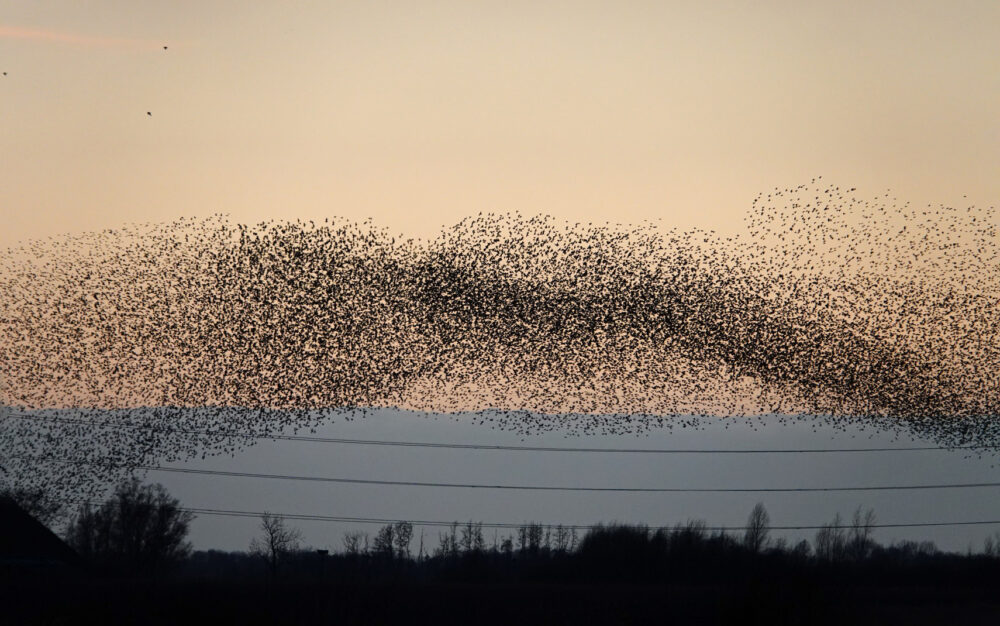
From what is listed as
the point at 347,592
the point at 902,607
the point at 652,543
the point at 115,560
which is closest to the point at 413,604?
the point at 347,592

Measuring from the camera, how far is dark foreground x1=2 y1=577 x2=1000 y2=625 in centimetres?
4372

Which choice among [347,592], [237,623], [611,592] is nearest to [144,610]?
[237,623]

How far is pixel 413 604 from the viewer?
47.2m

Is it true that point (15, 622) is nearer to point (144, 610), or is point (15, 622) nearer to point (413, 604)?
point (144, 610)

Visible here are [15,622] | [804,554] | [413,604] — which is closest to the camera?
[15,622]

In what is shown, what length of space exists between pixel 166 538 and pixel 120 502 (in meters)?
4.02

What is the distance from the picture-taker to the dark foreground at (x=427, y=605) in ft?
143

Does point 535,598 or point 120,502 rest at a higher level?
point 120,502

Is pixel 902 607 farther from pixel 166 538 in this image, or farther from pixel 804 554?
pixel 166 538

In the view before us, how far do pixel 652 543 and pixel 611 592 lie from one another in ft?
61.9

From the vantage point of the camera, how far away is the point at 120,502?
82000mm

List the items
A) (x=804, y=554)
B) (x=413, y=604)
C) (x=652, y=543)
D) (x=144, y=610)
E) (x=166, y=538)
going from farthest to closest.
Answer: (x=166, y=538) < (x=652, y=543) < (x=804, y=554) < (x=413, y=604) < (x=144, y=610)

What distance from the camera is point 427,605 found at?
47219 mm

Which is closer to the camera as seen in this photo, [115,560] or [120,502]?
[115,560]
